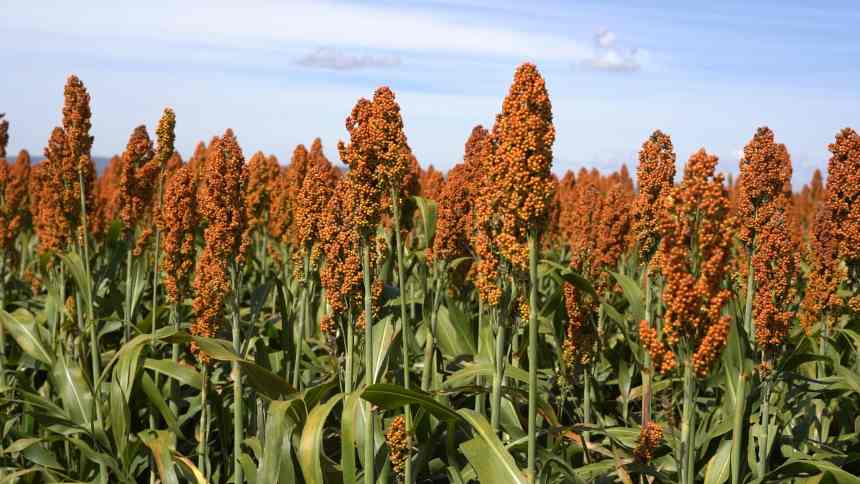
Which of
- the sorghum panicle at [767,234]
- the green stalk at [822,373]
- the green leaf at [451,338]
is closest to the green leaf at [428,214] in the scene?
the green leaf at [451,338]

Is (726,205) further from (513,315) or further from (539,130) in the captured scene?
(513,315)

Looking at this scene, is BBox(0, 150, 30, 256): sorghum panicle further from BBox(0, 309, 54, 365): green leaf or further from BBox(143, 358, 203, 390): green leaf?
BBox(143, 358, 203, 390): green leaf

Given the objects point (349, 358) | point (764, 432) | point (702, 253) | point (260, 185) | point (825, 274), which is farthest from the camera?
point (260, 185)

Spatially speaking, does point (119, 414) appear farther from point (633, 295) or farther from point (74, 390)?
point (633, 295)

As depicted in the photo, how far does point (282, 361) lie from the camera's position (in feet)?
20.9

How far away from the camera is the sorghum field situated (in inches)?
129

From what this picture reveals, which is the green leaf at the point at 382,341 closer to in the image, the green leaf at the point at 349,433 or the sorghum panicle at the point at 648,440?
the green leaf at the point at 349,433

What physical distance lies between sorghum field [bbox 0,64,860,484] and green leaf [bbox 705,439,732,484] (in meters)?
0.01

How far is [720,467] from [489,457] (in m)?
1.51

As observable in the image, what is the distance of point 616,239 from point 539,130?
349 cm

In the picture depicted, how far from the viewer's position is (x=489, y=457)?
360 cm

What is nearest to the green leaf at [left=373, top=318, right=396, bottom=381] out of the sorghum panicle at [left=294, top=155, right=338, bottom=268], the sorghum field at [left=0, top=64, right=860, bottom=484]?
the sorghum field at [left=0, top=64, right=860, bottom=484]

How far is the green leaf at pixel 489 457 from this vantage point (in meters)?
3.54

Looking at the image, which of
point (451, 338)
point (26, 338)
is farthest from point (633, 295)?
point (26, 338)
